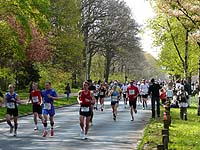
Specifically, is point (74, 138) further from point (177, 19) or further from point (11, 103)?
point (177, 19)

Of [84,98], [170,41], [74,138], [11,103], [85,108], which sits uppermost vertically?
[170,41]

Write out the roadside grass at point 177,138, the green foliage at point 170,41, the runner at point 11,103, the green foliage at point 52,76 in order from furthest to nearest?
the green foliage at point 52,76
the green foliage at point 170,41
the runner at point 11,103
the roadside grass at point 177,138

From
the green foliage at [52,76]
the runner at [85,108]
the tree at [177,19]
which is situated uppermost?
the tree at [177,19]

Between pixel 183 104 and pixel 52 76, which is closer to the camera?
pixel 183 104

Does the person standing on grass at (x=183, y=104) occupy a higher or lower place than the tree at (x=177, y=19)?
lower

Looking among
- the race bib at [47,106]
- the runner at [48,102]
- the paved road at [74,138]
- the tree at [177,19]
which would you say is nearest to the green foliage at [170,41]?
the tree at [177,19]

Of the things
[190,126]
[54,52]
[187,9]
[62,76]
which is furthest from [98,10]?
[190,126]

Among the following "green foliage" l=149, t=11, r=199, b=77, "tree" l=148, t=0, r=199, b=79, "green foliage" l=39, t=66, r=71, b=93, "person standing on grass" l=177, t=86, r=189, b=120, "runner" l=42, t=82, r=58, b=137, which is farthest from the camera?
"green foliage" l=39, t=66, r=71, b=93

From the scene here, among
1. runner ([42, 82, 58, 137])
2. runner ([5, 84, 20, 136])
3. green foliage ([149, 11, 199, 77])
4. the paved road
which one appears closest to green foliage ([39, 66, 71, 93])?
green foliage ([149, 11, 199, 77])

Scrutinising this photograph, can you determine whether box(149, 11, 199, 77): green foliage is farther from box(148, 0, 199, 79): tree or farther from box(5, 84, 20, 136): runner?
box(5, 84, 20, 136): runner

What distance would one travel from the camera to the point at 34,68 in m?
46.5

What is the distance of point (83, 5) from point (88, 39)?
4926 millimetres

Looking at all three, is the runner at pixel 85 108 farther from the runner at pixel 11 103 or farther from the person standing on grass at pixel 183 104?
the person standing on grass at pixel 183 104

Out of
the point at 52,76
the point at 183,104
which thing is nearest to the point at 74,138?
the point at 183,104
